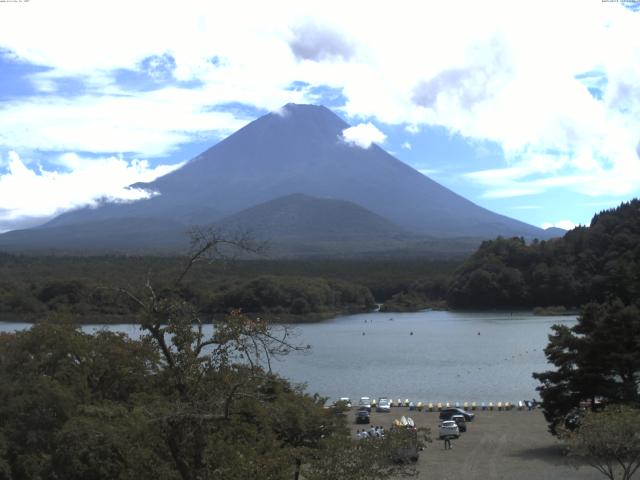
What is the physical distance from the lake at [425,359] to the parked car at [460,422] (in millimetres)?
4789

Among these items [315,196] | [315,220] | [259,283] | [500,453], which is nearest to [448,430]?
[500,453]

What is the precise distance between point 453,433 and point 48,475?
1122cm

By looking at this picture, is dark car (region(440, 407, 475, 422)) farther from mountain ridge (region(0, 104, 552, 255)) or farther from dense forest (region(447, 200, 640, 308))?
mountain ridge (region(0, 104, 552, 255))

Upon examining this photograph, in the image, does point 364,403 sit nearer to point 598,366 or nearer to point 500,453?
Result: point 500,453

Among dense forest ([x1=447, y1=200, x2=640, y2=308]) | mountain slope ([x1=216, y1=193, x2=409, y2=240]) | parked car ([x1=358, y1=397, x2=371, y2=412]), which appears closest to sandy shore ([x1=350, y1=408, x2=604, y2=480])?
parked car ([x1=358, y1=397, x2=371, y2=412])

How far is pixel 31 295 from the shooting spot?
53.8 meters

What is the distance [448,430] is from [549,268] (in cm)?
4623

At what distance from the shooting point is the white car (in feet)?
59.4

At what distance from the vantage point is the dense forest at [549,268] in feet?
195

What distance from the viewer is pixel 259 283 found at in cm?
5806

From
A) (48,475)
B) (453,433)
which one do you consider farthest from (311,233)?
(48,475)

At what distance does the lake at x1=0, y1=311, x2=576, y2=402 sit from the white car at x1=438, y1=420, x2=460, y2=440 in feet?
17.4

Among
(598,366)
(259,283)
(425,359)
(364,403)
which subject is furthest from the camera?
(259,283)

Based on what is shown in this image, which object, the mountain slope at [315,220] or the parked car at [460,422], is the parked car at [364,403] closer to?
the parked car at [460,422]
